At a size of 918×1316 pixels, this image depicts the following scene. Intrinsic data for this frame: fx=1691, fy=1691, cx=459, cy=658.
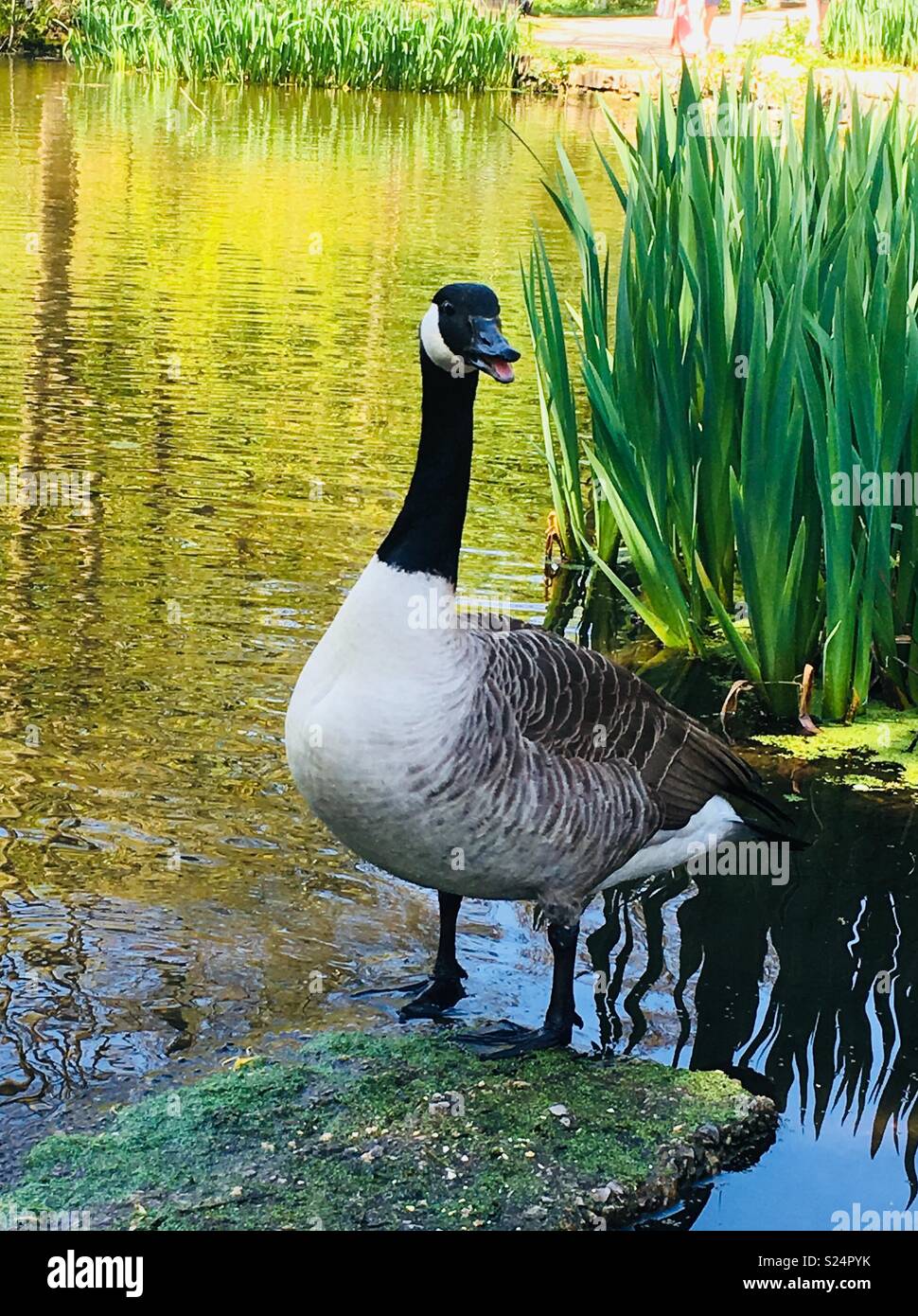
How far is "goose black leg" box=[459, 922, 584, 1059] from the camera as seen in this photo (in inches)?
163

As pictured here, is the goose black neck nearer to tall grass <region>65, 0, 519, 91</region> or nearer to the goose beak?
the goose beak

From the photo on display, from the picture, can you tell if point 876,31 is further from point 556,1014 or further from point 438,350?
point 556,1014

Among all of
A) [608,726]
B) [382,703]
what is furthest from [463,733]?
[608,726]

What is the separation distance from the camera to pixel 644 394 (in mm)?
6547

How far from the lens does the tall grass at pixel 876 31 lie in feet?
85.3

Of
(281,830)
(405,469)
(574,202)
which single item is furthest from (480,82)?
(281,830)

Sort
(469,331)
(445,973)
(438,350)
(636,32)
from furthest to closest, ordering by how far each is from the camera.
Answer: (636,32), (445,973), (438,350), (469,331)

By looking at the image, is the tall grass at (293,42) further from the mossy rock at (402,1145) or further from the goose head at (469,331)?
the mossy rock at (402,1145)

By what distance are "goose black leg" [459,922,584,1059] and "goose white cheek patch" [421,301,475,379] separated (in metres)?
1.36

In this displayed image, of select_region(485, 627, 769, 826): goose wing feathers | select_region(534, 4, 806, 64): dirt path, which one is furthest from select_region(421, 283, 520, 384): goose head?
select_region(534, 4, 806, 64): dirt path

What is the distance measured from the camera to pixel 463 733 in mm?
3787

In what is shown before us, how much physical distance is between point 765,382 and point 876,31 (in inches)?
940

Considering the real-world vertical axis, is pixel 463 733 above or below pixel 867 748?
above

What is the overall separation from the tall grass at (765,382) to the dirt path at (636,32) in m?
25.8
